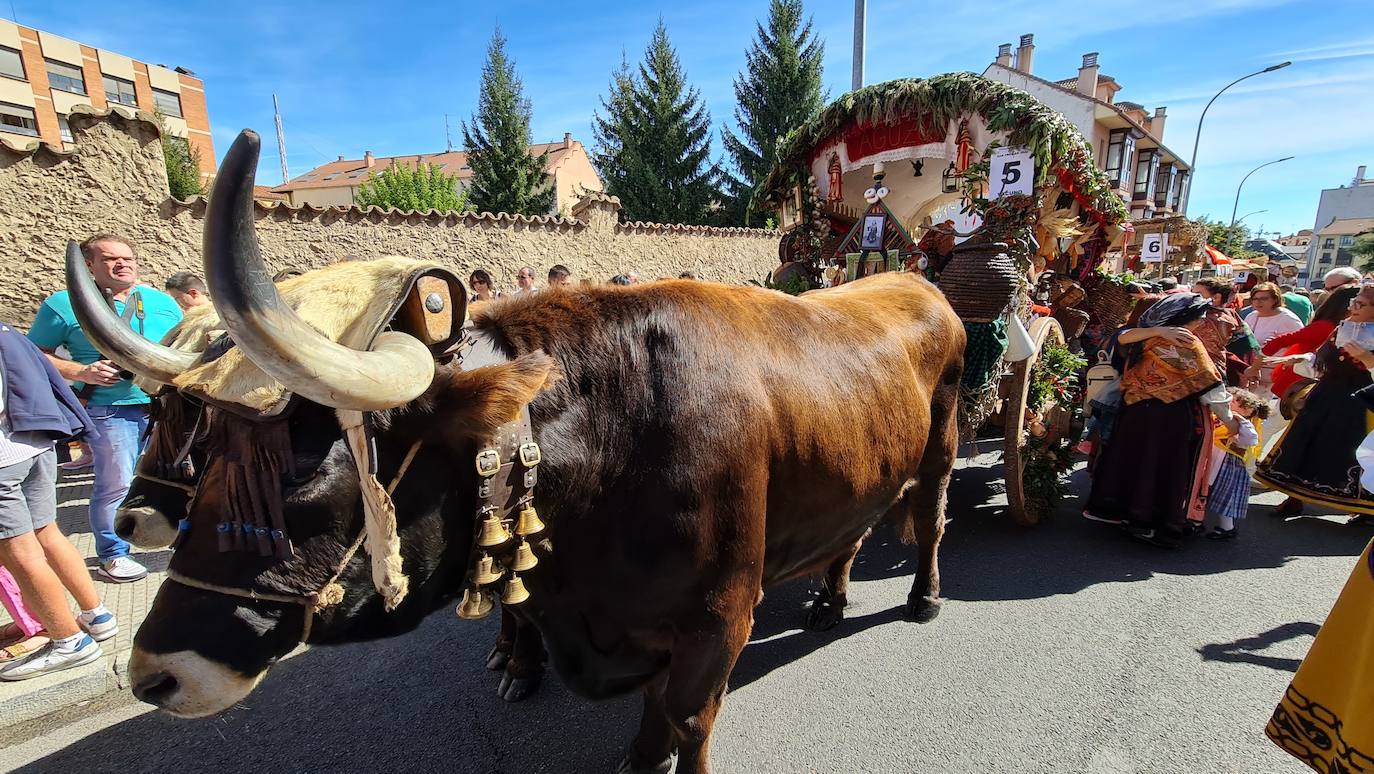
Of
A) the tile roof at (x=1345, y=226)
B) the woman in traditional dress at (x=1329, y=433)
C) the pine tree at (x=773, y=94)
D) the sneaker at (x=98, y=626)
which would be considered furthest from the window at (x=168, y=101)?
the tile roof at (x=1345, y=226)

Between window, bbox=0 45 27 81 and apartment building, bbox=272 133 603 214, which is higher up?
window, bbox=0 45 27 81

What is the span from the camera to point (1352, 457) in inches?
150

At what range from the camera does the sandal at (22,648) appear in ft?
8.93

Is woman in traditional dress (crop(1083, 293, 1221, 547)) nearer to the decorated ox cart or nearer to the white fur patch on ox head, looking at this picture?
the decorated ox cart

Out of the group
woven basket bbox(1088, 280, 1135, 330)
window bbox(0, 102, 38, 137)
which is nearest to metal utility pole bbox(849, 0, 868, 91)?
woven basket bbox(1088, 280, 1135, 330)

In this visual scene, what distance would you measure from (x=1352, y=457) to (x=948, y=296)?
283 centimetres

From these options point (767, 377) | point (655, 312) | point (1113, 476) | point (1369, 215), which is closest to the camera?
point (655, 312)

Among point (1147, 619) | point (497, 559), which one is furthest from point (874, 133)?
point (497, 559)

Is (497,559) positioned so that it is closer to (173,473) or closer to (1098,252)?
(173,473)

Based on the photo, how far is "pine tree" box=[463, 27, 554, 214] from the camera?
78.0ft

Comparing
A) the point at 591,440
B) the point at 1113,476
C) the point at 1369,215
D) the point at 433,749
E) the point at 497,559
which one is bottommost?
the point at 433,749

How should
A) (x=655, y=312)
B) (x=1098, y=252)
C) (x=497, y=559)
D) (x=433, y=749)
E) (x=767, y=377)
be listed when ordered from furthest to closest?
1. (x=1098, y=252)
2. (x=433, y=749)
3. (x=767, y=377)
4. (x=655, y=312)
5. (x=497, y=559)

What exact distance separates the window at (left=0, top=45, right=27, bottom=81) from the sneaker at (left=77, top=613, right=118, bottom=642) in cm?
5080

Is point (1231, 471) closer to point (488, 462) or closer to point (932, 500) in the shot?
point (932, 500)
